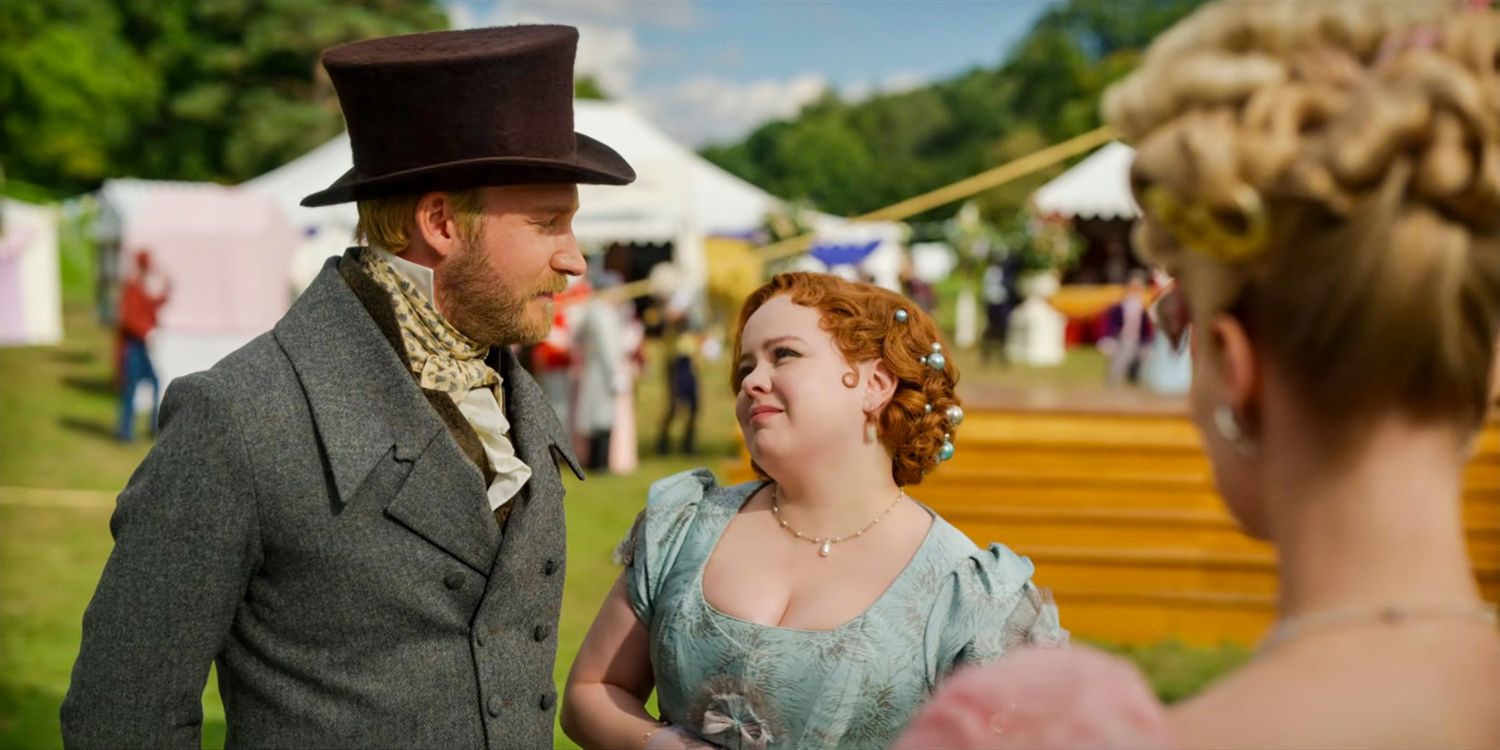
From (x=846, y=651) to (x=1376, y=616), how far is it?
107 cm

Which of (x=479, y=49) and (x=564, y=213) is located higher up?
(x=479, y=49)

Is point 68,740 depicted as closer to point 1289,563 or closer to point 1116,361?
point 1289,563

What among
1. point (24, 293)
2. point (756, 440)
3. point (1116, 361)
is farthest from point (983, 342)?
point (756, 440)

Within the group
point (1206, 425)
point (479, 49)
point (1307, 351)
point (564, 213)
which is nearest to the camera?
point (1307, 351)

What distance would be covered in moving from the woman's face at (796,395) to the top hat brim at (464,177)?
40cm

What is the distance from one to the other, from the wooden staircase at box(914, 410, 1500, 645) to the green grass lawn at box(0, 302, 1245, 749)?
0.18 m

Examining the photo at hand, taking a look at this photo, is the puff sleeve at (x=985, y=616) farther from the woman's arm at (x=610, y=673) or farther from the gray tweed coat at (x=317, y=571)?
the gray tweed coat at (x=317, y=571)

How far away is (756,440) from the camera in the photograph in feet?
7.39

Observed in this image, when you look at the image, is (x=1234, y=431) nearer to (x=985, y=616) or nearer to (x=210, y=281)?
(x=985, y=616)

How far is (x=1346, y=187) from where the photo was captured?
1.06m

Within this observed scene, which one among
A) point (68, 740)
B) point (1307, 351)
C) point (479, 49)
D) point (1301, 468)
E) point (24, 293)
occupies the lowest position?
point (24, 293)

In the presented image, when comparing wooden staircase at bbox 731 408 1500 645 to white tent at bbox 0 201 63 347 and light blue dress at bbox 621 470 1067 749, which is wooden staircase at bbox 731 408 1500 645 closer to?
light blue dress at bbox 621 470 1067 749

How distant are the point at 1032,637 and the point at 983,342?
1714cm

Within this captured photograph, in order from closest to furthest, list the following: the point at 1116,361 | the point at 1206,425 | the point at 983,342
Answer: the point at 1206,425, the point at 1116,361, the point at 983,342
